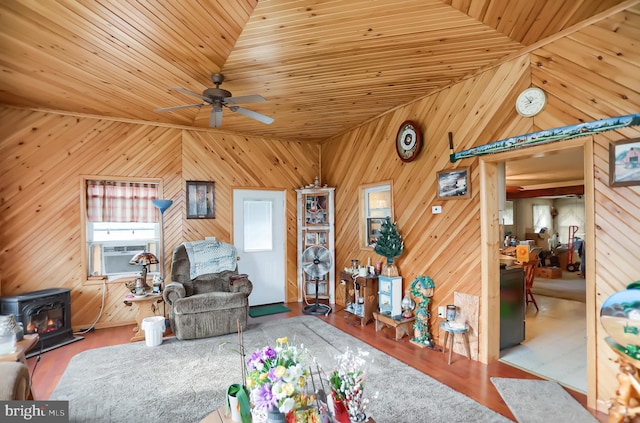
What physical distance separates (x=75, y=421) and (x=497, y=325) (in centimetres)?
384

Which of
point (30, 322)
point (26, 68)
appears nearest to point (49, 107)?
point (26, 68)

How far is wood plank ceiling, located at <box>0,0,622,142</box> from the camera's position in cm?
225

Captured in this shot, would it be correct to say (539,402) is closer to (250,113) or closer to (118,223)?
(250,113)

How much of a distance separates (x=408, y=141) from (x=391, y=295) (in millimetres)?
2038

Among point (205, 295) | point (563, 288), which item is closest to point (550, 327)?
point (563, 288)

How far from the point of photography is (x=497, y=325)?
322 centimetres

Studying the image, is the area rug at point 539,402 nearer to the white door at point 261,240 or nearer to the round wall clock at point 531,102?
the round wall clock at point 531,102

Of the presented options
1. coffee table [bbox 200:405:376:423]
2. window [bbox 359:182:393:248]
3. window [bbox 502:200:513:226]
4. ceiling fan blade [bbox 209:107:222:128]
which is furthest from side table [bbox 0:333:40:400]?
window [bbox 502:200:513:226]

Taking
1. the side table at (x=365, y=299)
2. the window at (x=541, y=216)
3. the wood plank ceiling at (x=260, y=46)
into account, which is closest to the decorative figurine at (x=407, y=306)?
the side table at (x=365, y=299)

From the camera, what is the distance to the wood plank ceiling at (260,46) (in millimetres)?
2246

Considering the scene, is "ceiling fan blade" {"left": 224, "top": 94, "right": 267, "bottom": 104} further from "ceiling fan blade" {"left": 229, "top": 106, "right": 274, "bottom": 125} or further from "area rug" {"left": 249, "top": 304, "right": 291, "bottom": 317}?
"area rug" {"left": 249, "top": 304, "right": 291, "bottom": 317}

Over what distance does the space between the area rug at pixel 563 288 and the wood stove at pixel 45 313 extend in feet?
26.6

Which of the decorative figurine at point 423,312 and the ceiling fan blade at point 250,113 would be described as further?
the decorative figurine at point 423,312
